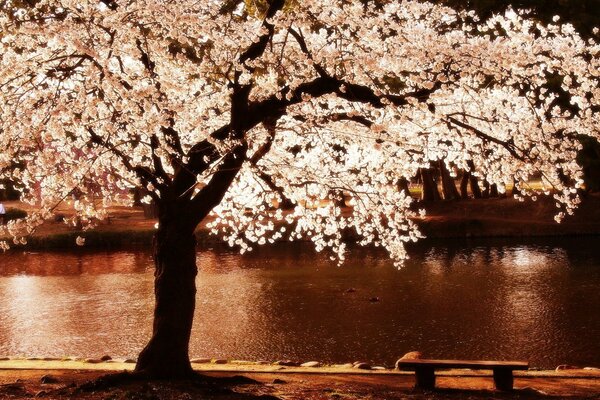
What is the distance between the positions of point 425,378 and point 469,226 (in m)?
26.8

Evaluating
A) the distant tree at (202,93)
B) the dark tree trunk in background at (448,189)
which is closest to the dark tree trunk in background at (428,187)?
the dark tree trunk in background at (448,189)

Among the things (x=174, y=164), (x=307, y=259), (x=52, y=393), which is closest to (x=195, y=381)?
(x=52, y=393)

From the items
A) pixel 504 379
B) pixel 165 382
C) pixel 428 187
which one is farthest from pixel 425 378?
pixel 428 187

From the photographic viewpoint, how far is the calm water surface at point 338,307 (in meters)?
15.3

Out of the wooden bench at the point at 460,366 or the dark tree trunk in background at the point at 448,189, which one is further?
the dark tree trunk in background at the point at 448,189

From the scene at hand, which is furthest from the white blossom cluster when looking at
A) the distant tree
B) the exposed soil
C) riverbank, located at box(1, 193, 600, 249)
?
riverbank, located at box(1, 193, 600, 249)

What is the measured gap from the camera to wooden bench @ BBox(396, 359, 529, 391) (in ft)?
31.5

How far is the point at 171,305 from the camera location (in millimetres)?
10133

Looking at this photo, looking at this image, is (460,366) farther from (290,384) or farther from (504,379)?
(290,384)

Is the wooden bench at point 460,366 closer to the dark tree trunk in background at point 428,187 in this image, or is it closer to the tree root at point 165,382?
the tree root at point 165,382

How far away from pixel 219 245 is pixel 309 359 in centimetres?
2131

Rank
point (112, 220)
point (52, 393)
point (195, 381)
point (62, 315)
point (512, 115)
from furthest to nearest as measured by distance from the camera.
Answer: point (112, 220) → point (62, 315) → point (512, 115) → point (195, 381) → point (52, 393)

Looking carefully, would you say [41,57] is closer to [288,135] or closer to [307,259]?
[288,135]

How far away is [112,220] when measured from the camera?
4212 centimetres
